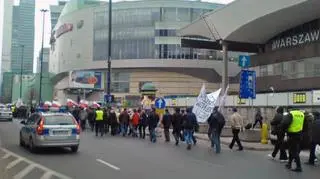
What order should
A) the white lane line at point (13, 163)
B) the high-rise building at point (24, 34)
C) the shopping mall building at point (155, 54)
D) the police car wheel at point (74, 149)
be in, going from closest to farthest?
the white lane line at point (13, 163) → the police car wheel at point (74, 149) → the high-rise building at point (24, 34) → the shopping mall building at point (155, 54)

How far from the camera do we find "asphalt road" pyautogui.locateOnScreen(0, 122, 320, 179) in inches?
532

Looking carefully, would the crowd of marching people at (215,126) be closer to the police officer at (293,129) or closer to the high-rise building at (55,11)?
the police officer at (293,129)

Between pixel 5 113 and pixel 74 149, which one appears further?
pixel 5 113

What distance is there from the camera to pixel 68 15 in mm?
120312

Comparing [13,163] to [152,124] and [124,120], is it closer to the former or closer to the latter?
[152,124]

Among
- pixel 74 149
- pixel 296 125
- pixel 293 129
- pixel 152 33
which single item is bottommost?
pixel 74 149

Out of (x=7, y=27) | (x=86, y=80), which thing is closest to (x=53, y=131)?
(x=7, y=27)

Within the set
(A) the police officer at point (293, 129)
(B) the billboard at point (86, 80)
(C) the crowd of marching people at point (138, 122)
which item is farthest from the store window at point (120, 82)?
(A) the police officer at point (293, 129)

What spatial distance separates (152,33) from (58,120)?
83383 mm

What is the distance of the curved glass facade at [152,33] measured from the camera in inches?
3959

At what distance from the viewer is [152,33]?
10175 cm

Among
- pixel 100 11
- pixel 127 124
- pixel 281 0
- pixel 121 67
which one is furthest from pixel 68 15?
pixel 127 124

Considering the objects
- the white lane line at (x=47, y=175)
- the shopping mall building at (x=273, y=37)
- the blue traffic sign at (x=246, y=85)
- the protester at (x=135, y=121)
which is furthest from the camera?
the shopping mall building at (x=273, y=37)

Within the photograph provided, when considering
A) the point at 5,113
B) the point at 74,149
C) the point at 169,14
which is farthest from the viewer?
the point at 169,14
